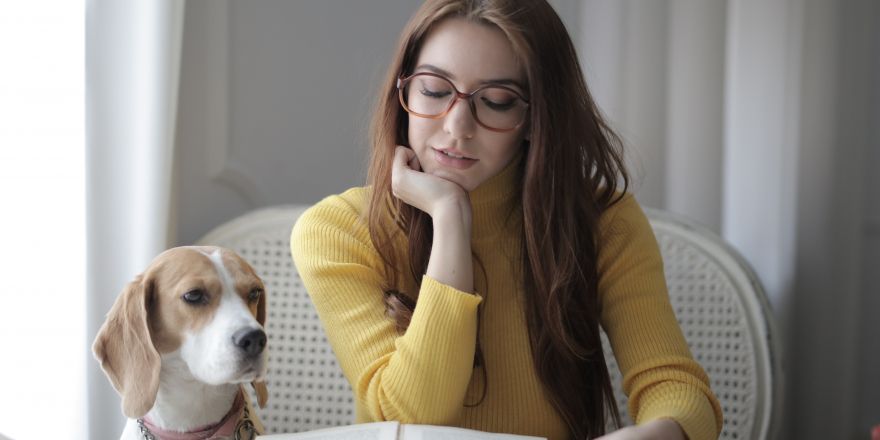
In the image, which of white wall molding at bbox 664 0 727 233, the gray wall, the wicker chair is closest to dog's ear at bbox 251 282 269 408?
the wicker chair

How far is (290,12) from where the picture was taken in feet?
6.07

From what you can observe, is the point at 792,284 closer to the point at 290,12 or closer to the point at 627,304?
the point at 627,304

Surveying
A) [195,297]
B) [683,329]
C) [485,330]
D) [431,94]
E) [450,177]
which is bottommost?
[683,329]

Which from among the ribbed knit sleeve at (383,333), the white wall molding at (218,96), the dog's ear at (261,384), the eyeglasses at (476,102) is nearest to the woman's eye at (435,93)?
Result: the eyeglasses at (476,102)

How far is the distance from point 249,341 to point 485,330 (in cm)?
40

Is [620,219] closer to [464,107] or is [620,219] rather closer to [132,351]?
[464,107]

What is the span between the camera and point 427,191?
110cm

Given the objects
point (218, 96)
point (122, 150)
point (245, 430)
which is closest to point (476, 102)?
point (245, 430)

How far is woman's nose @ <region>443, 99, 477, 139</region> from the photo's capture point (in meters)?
1.06

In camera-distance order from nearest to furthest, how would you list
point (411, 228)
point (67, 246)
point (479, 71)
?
point (479, 71) < point (411, 228) < point (67, 246)

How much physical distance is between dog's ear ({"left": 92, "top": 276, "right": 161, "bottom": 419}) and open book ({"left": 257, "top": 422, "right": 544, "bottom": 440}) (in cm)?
12

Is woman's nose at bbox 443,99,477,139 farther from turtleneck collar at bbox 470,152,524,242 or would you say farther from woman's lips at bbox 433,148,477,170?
turtleneck collar at bbox 470,152,524,242

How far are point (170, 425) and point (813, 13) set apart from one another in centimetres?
127

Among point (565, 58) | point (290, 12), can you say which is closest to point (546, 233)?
point (565, 58)
